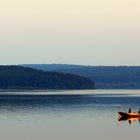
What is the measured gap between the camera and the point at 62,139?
45.3 meters

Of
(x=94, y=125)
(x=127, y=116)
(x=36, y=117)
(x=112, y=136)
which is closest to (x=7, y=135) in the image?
(x=112, y=136)

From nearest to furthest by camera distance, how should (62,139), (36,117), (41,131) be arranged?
1. (62,139)
2. (41,131)
3. (36,117)

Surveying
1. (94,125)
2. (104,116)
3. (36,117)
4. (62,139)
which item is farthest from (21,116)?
(62,139)

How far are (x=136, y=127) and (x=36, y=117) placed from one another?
40.3 ft

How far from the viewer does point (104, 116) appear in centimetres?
6919

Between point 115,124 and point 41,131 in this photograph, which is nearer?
point 41,131

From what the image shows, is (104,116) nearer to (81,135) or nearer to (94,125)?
(94,125)

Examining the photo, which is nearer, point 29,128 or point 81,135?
point 81,135

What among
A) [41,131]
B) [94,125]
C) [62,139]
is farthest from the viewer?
[94,125]

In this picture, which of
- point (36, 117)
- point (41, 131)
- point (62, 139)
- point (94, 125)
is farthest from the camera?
point (36, 117)

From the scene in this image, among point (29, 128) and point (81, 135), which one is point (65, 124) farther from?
point (81, 135)

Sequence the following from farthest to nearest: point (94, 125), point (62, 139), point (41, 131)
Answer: point (94, 125)
point (41, 131)
point (62, 139)

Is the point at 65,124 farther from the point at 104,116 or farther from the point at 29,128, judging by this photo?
the point at 104,116

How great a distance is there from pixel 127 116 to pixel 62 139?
24.9 metres
